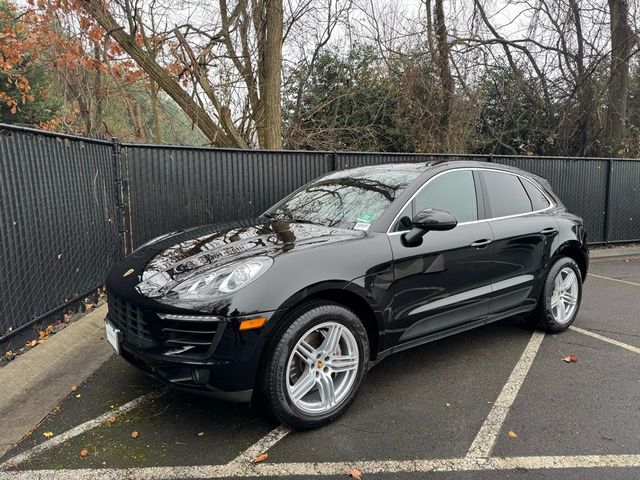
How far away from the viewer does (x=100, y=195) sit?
5.37 m

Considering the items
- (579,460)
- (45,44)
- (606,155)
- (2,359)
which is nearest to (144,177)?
(2,359)

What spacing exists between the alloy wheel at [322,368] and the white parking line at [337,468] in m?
0.40

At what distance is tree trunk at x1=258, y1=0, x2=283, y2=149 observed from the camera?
904 cm

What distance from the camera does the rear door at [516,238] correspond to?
13.2ft

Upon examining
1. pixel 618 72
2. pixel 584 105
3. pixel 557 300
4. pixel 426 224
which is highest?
pixel 618 72

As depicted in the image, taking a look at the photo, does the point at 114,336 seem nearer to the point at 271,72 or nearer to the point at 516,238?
the point at 516,238

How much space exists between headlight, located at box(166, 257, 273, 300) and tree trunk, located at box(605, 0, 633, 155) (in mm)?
13926

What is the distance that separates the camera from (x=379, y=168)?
419cm

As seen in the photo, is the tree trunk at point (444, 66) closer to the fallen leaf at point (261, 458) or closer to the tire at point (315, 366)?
the tire at point (315, 366)

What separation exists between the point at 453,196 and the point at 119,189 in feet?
13.3

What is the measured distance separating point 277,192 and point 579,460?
5.65 metres

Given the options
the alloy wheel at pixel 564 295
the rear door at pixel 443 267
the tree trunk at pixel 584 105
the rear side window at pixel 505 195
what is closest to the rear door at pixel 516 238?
the rear side window at pixel 505 195

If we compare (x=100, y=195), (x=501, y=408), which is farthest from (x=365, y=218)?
(x=100, y=195)

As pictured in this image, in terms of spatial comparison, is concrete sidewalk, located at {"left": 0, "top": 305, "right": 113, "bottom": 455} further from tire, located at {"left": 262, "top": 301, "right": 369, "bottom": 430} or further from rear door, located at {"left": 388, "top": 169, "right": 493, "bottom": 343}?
Answer: rear door, located at {"left": 388, "top": 169, "right": 493, "bottom": 343}
